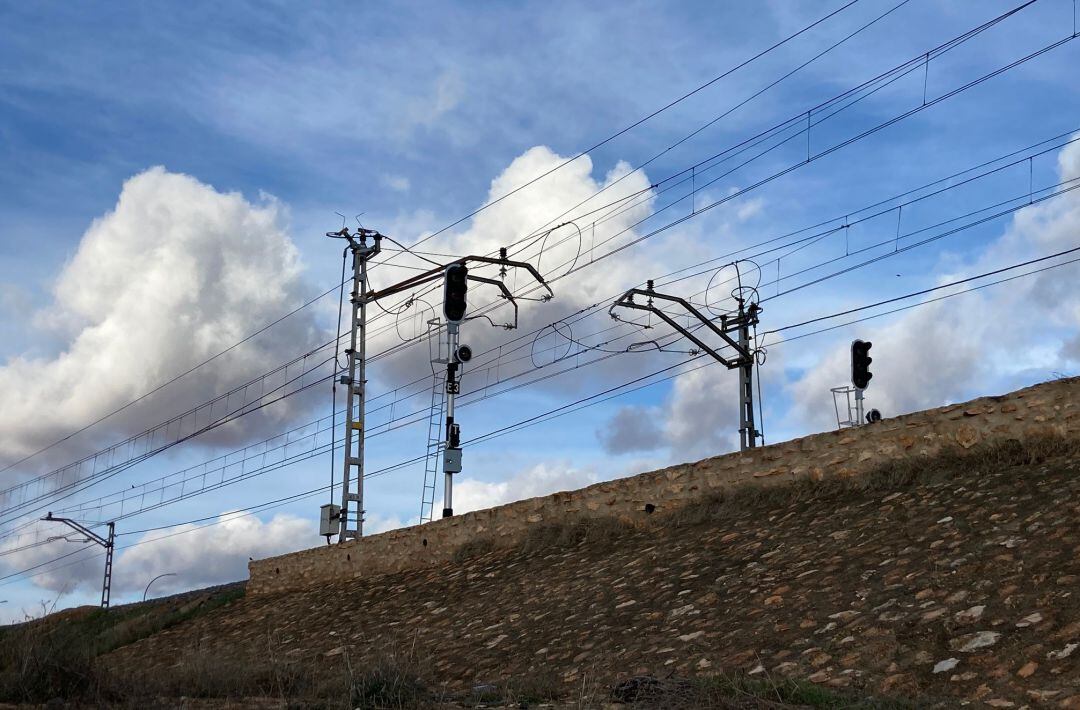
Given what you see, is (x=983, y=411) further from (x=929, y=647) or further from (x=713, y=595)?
(x=929, y=647)

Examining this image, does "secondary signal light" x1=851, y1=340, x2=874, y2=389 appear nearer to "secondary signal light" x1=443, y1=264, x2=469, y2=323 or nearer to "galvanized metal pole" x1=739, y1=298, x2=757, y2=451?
"galvanized metal pole" x1=739, y1=298, x2=757, y2=451

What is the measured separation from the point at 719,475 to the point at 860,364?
12.0 m

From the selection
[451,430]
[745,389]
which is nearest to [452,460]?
[451,430]

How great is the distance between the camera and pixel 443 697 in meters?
8.41

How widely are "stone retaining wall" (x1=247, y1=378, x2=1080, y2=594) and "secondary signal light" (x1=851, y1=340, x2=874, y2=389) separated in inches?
441

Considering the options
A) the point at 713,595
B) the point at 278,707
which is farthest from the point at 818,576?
the point at 278,707

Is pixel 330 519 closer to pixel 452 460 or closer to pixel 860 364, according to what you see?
pixel 452 460

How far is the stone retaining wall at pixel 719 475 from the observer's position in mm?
12812

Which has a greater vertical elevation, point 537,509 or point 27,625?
point 537,509

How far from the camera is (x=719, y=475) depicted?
1611 cm

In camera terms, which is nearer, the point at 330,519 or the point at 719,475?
the point at 719,475

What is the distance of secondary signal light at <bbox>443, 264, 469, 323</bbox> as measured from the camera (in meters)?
23.0

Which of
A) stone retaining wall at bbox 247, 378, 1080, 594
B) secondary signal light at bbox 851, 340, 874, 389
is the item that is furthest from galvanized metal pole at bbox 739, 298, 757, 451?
stone retaining wall at bbox 247, 378, 1080, 594

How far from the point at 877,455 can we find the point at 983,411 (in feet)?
5.11
